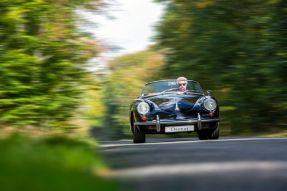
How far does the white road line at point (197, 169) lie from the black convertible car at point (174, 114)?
5.86 metres

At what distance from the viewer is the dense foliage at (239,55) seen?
21.9 meters

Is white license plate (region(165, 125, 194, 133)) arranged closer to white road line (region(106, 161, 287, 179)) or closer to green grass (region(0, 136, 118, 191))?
green grass (region(0, 136, 118, 191))

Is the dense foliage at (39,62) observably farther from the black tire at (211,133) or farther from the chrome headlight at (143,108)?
the black tire at (211,133)

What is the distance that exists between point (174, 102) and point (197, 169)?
6600mm

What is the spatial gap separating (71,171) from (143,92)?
9003 millimetres

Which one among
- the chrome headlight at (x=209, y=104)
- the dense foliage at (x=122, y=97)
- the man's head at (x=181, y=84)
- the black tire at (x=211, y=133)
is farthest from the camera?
the dense foliage at (x=122, y=97)

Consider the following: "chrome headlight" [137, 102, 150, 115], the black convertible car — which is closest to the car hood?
the black convertible car

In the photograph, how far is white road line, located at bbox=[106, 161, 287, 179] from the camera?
208 inches

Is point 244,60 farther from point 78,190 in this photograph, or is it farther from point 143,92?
point 78,190

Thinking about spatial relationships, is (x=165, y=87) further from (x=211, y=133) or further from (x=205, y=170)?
(x=205, y=170)

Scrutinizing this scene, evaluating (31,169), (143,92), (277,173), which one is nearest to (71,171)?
(31,169)

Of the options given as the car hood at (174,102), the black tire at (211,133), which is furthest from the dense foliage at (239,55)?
the car hood at (174,102)

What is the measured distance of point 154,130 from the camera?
12.1m

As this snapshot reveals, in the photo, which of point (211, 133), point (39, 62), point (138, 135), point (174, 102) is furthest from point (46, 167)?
point (39, 62)
